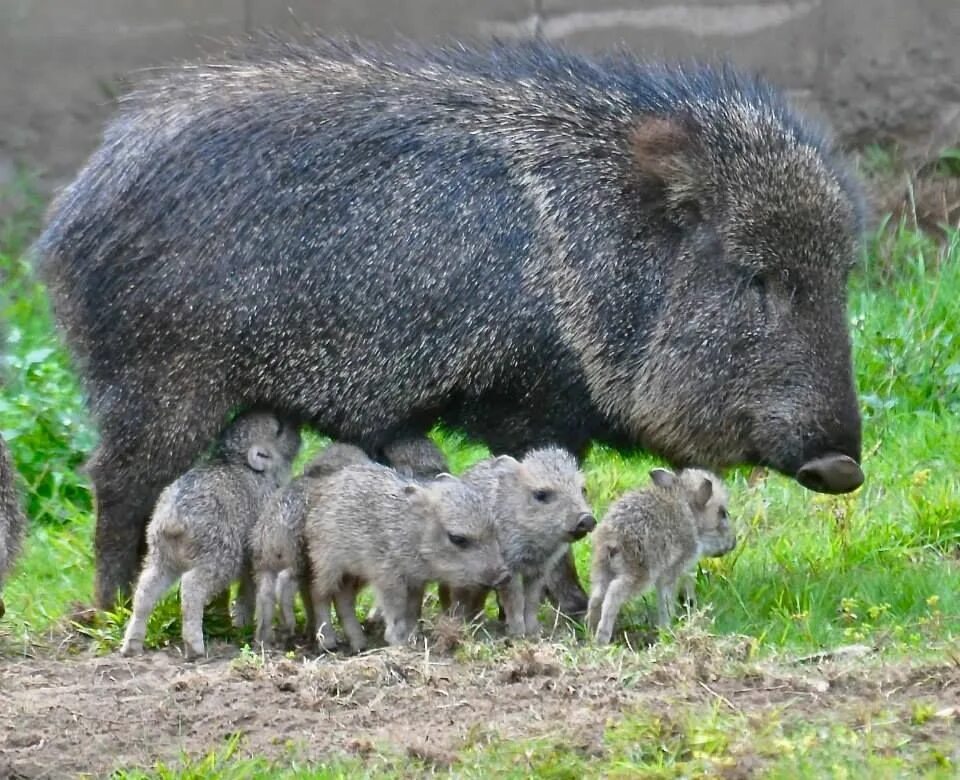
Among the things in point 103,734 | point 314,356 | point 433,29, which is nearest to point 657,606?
point 314,356

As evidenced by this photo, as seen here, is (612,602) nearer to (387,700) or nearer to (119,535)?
(387,700)

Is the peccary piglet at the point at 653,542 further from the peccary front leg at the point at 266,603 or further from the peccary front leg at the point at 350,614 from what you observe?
the peccary front leg at the point at 266,603

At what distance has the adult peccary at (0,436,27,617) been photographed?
17.3 feet

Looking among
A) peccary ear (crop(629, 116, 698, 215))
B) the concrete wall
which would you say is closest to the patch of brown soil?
peccary ear (crop(629, 116, 698, 215))

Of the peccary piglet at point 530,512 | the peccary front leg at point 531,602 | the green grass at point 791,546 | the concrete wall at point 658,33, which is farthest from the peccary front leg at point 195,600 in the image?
the concrete wall at point 658,33

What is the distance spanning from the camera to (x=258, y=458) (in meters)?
5.46

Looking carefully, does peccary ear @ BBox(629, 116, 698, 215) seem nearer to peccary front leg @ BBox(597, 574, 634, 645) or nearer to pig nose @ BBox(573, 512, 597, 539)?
pig nose @ BBox(573, 512, 597, 539)

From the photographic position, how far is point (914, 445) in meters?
7.20

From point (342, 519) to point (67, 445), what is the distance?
8.66 feet

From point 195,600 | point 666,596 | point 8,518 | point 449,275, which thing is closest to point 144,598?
point 195,600

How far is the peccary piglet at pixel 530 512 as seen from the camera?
16.9 ft

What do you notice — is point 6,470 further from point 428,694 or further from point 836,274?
point 836,274

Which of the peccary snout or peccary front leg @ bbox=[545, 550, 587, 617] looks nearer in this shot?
the peccary snout

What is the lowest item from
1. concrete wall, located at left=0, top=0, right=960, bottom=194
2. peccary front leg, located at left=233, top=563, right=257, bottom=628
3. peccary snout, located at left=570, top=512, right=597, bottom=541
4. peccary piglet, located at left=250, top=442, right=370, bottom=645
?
→ peccary front leg, located at left=233, top=563, right=257, bottom=628
